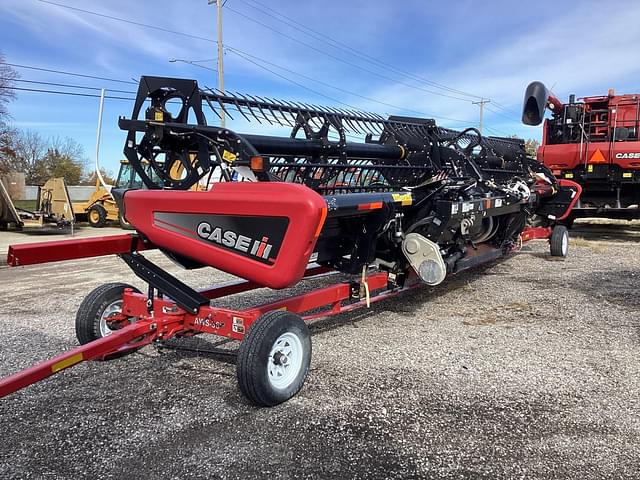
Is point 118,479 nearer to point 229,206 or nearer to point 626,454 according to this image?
point 229,206

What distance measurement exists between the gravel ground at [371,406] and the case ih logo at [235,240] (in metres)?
0.94

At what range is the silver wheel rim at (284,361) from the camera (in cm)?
310

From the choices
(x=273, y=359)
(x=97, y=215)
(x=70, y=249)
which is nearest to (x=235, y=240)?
(x=273, y=359)

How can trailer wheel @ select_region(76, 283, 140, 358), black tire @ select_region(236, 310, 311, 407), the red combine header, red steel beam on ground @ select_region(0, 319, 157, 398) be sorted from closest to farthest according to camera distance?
red steel beam on ground @ select_region(0, 319, 157, 398) < black tire @ select_region(236, 310, 311, 407) < trailer wheel @ select_region(76, 283, 140, 358) < the red combine header

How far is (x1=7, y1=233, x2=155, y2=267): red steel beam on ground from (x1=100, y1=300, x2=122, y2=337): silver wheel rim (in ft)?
1.55

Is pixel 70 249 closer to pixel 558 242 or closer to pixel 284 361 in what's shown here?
pixel 284 361

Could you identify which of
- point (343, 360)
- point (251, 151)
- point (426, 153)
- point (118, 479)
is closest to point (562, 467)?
point (343, 360)

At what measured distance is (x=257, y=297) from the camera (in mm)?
5871

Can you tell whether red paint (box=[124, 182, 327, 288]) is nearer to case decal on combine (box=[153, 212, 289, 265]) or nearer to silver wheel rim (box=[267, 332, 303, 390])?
case decal on combine (box=[153, 212, 289, 265])

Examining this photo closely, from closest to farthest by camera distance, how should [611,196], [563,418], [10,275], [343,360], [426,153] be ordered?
[563,418], [343,360], [426,153], [10,275], [611,196]

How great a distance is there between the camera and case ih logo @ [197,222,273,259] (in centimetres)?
316

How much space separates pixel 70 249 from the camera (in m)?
3.33

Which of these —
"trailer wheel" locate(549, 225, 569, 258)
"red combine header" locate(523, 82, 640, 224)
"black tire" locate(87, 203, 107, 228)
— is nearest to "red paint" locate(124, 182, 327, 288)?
"trailer wheel" locate(549, 225, 569, 258)

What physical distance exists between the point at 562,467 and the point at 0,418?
3.07 m
